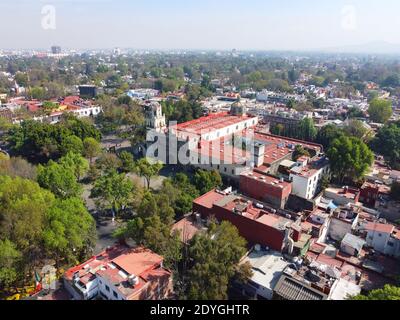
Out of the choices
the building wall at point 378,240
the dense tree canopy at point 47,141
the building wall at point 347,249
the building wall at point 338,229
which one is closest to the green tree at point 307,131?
the building wall at point 338,229

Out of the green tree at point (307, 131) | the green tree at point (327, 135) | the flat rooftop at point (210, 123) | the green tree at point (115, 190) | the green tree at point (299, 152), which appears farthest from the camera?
the green tree at point (307, 131)

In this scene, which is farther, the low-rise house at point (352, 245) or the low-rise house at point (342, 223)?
the low-rise house at point (342, 223)

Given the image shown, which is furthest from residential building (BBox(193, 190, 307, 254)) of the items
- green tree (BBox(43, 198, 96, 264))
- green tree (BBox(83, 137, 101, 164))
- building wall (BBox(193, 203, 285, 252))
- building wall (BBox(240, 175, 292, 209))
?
green tree (BBox(83, 137, 101, 164))

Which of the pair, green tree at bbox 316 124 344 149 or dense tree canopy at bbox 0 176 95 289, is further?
green tree at bbox 316 124 344 149

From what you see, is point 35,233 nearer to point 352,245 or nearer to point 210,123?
point 352,245

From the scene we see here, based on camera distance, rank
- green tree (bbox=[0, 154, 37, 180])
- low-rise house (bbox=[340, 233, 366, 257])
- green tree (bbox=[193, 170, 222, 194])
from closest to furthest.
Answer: low-rise house (bbox=[340, 233, 366, 257]), green tree (bbox=[193, 170, 222, 194]), green tree (bbox=[0, 154, 37, 180])

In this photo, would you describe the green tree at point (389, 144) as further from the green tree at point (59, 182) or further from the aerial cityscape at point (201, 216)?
the green tree at point (59, 182)

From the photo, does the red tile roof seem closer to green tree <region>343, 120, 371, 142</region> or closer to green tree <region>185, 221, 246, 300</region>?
green tree <region>185, 221, 246, 300</region>
